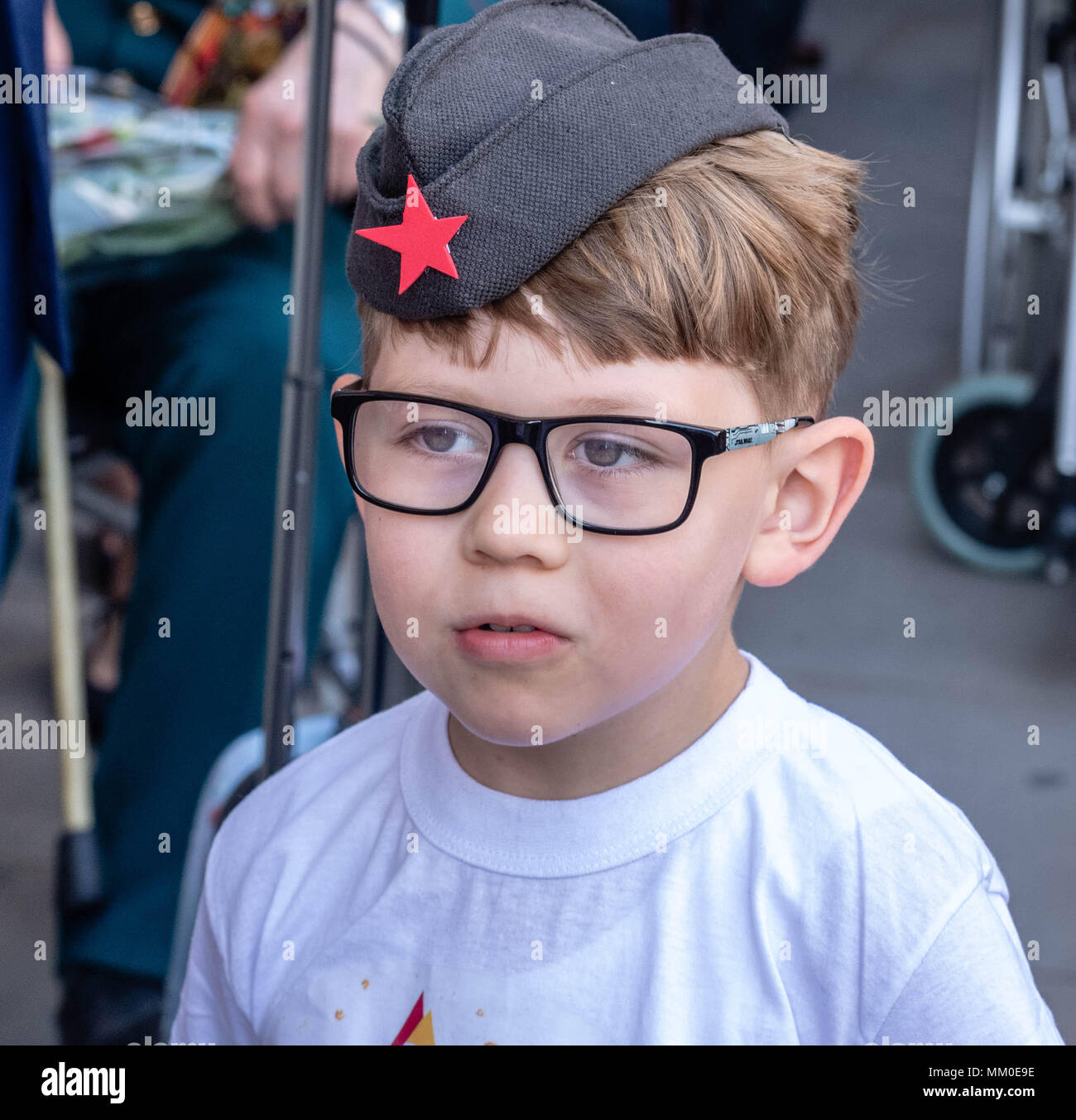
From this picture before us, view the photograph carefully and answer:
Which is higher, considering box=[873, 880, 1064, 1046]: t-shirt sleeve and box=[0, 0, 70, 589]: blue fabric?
box=[0, 0, 70, 589]: blue fabric

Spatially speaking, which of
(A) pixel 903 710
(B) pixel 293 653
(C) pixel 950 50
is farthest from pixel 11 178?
(C) pixel 950 50

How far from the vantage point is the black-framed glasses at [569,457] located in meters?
0.64

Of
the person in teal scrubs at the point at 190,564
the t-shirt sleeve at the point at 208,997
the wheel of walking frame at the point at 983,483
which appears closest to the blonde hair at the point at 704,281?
the t-shirt sleeve at the point at 208,997

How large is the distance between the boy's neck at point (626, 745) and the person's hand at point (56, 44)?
1076 mm

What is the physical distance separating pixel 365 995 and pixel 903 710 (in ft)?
4.06

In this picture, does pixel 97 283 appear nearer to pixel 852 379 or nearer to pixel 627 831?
pixel 852 379

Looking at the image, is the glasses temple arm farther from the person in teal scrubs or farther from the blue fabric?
the person in teal scrubs

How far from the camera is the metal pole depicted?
1.00 metres

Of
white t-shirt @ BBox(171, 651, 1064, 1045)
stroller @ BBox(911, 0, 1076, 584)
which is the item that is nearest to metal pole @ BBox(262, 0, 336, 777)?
white t-shirt @ BBox(171, 651, 1064, 1045)

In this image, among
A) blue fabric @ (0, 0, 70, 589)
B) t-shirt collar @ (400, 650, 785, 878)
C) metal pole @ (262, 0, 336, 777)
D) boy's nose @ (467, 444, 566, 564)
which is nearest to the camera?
boy's nose @ (467, 444, 566, 564)

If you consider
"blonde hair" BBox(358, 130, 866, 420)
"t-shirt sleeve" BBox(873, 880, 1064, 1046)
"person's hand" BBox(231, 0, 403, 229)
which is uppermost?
"person's hand" BBox(231, 0, 403, 229)

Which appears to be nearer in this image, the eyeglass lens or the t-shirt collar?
the eyeglass lens

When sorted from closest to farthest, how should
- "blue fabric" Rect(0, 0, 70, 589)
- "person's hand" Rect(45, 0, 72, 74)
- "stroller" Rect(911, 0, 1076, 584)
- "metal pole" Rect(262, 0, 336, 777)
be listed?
"blue fabric" Rect(0, 0, 70, 589) → "metal pole" Rect(262, 0, 336, 777) → "person's hand" Rect(45, 0, 72, 74) → "stroller" Rect(911, 0, 1076, 584)

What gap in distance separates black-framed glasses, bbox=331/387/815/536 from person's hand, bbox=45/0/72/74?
3.32 feet
